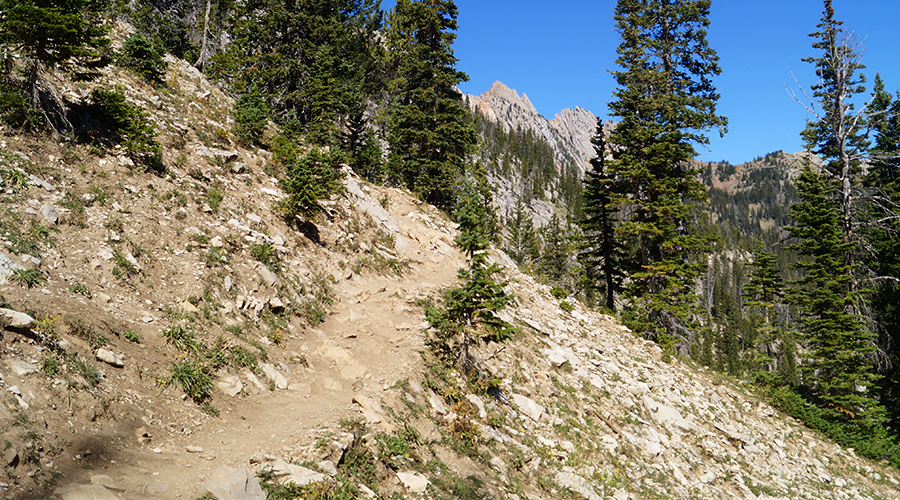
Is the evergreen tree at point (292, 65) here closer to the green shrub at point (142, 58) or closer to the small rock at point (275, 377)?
the green shrub at point (142, 58)

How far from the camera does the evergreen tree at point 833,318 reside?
19797 mm

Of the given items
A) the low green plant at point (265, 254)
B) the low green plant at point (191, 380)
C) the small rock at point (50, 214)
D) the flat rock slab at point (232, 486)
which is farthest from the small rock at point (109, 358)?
the low green plant at point (265, 254)

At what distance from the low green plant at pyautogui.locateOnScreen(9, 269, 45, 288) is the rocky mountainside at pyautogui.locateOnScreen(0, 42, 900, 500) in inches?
1.4

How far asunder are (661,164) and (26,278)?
2489 cm

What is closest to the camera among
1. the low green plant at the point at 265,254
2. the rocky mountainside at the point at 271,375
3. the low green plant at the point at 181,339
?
the rocky mountainside at the point at 271,375

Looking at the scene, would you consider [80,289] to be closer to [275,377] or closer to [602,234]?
[275,377]

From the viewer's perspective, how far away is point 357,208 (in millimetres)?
20062

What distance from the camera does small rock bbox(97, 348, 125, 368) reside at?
7.11 meters

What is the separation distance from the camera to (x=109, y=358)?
717cm

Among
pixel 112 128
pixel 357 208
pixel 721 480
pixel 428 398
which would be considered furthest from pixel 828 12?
pixel 112 128

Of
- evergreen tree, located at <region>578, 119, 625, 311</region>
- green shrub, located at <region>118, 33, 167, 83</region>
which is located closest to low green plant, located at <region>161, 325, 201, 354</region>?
green shrub, located at <region>118, 33, 167, 83</region>

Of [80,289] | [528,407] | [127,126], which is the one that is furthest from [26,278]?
[528,407]

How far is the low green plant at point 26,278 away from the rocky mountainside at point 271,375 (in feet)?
0.11

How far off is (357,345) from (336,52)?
31.7 metres
